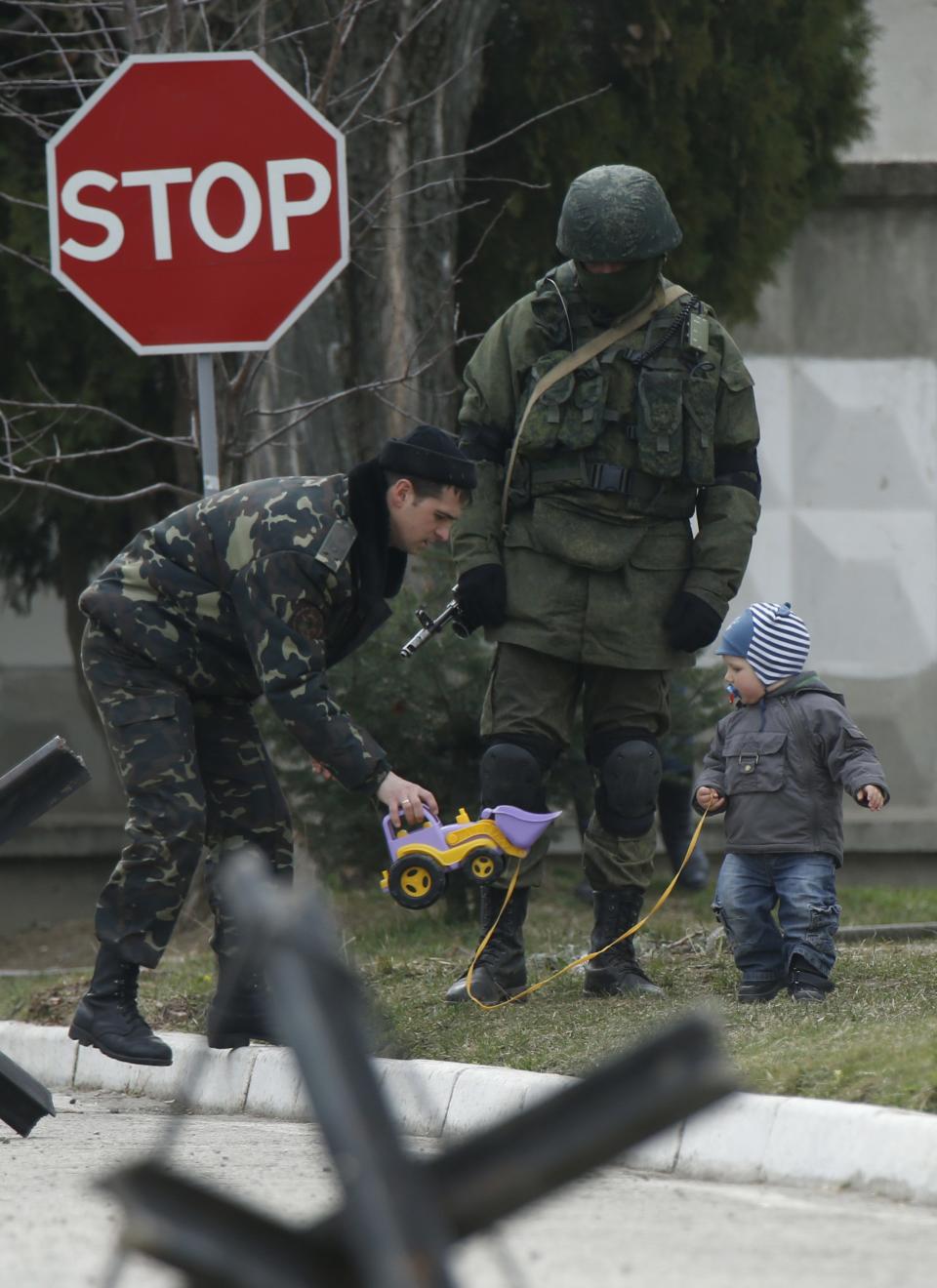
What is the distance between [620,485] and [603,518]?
0.11 m

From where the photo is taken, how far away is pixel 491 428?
610 cm

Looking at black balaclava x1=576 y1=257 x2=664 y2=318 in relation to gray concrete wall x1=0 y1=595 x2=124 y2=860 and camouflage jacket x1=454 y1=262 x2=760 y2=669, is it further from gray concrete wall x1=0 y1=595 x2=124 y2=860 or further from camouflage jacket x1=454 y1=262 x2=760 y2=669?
gray concrete wall x1=0 y1=595 x2=124 y2=860

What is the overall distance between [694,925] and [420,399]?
263cm

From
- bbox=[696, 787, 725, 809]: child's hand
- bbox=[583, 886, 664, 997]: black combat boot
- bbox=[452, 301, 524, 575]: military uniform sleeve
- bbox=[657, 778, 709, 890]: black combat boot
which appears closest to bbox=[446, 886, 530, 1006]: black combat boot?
bbox=[583, 886, 664, 997]: black combat boot

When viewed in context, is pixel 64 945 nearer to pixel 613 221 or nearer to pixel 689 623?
pixel 689 623

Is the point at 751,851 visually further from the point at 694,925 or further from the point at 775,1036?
the point at 694,925

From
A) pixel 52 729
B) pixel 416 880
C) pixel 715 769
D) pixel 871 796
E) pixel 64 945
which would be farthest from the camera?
pixel 52 729

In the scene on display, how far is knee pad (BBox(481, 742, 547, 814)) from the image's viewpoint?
5.93 metres

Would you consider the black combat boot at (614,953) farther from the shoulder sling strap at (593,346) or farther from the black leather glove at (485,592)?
the shoulder sling strap at (593,346)

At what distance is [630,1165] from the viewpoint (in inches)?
173

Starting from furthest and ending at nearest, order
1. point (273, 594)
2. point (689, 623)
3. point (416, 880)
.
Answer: point (689, 623) → point (416, 880) → point (273, 594)

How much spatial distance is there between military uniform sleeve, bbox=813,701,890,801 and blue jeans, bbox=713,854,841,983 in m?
0.26

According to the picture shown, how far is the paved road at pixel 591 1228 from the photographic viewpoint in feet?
10.4

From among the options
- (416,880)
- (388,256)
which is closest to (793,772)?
(416,880)
